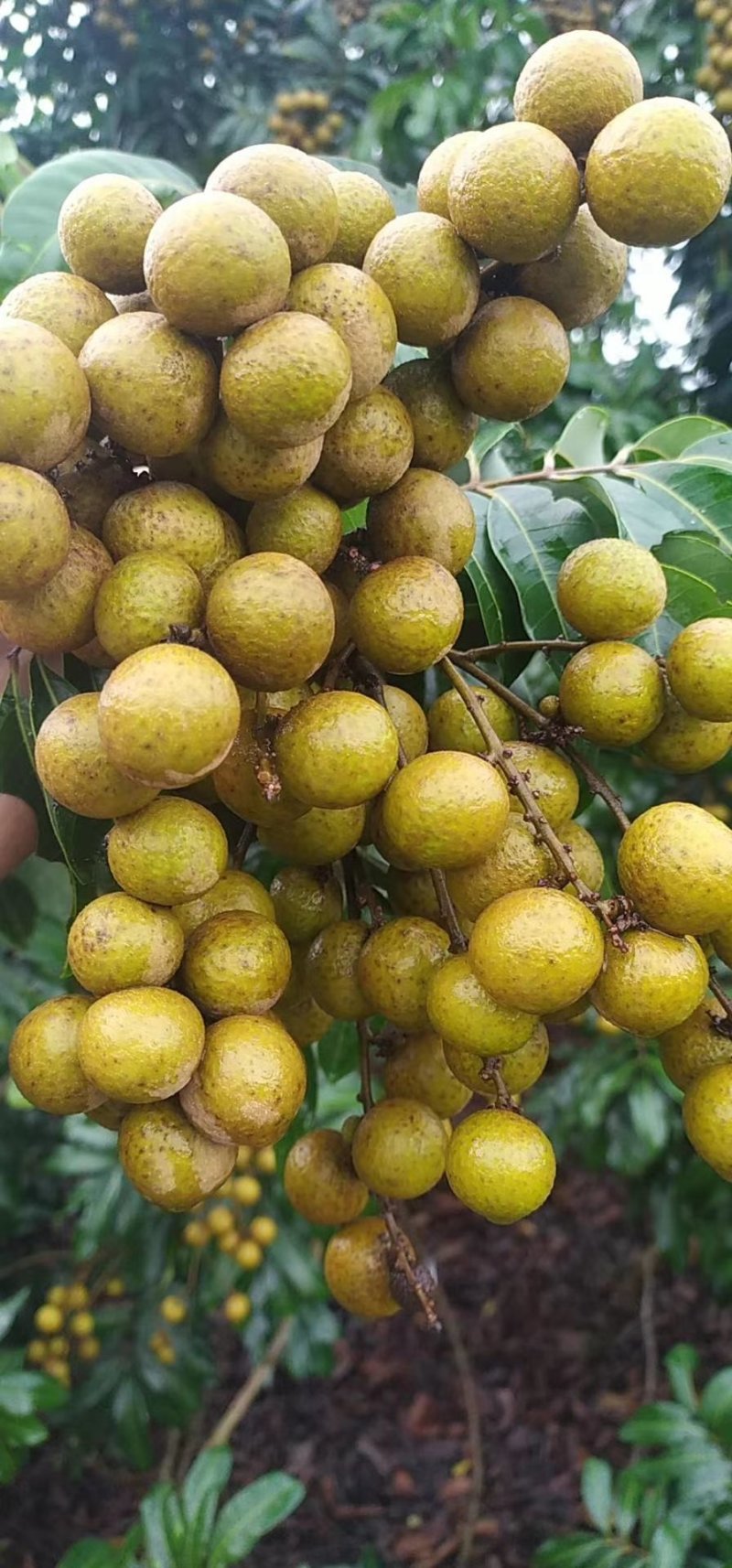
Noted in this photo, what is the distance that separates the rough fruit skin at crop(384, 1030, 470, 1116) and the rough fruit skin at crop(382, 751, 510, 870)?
246 mm

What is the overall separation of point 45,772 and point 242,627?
19 centimetres

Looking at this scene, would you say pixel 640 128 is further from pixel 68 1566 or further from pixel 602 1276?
pixel 602 1276

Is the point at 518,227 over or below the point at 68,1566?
over

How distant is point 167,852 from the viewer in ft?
2.74

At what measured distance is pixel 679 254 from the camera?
344 cm

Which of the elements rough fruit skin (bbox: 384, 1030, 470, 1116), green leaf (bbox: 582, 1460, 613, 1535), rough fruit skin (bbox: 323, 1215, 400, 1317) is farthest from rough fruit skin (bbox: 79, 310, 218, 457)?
green leaf (bbox: 582, 1460, 613, 1535)

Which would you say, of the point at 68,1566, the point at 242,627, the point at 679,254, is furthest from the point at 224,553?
the point at 679,254

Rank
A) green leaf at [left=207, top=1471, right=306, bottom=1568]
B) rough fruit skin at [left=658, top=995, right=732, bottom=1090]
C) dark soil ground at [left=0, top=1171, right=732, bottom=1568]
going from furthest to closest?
dark soil ground at [left=0, top=1171, right=732, bottom=1568], green leaf at [left=207, top=1471, right=306, bottom=1568], rough fruit skin at [left=658, top=995, right=732, bottom=1090]

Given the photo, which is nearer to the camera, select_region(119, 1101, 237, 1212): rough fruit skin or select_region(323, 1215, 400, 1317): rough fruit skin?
select_region(119, 1101, 237, 1212): rough fruit skin

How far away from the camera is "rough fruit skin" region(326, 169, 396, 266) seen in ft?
3.27

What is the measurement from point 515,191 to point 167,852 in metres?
0.59

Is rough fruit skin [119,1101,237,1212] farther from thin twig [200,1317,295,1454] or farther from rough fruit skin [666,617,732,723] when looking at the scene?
thin twig [200,1317,295,1454]

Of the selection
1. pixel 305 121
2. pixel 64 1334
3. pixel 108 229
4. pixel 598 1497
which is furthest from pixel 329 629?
pixel 305 121

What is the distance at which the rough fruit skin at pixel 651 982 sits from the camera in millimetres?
859
